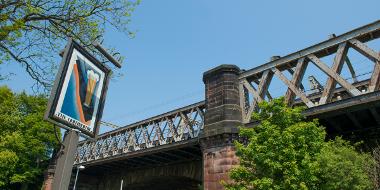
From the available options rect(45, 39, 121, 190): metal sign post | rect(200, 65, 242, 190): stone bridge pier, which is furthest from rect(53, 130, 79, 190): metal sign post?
rect(200, 65, 242, 190): stone bridge pier

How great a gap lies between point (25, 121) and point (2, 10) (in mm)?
32911

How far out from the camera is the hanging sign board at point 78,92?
535 centimetres

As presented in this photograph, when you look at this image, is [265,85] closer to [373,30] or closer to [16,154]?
[373,30]

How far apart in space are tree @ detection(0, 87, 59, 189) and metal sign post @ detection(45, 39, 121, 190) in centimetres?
3511

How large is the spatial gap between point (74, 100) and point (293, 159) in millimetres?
9426

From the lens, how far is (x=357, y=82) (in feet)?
54.1

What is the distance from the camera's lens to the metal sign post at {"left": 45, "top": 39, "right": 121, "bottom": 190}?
16.8 feet

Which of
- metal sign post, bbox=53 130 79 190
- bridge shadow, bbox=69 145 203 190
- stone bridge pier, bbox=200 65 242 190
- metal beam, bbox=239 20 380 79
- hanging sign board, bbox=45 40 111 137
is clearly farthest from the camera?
bridge shadow, bbox=69 145 203 190

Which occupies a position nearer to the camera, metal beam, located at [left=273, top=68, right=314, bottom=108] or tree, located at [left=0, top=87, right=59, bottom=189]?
metal beam, located at [left=273, top=68, right=314, bottom=108]

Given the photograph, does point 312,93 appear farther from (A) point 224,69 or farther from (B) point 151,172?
(B) point 151,172

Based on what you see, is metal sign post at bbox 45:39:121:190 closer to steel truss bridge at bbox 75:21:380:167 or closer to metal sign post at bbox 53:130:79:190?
metal sign post at bbox 53:130:79:190

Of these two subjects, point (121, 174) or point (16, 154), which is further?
point (16, 154)

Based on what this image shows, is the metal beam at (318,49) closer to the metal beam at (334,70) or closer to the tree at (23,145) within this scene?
the metal beam at (334,70)

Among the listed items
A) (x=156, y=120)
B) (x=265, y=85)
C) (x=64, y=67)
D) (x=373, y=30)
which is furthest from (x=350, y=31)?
(x=156, y=120)
